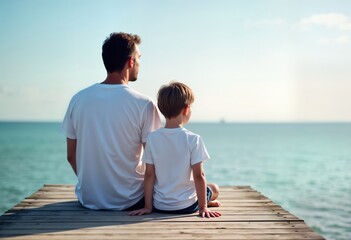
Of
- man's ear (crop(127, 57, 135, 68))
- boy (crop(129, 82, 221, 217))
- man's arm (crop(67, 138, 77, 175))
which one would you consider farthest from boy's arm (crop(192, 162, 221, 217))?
man's arm (crop(67, 138, 77, 175))

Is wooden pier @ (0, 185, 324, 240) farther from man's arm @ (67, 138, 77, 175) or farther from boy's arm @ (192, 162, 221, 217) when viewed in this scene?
man's arm @ (67, 138, 77, 175)

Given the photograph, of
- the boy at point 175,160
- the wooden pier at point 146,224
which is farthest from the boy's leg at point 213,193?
the boy at point 175,160

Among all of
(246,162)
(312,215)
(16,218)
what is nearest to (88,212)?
(16,218)

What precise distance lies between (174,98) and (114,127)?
641mm

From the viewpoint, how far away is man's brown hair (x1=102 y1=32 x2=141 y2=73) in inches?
164

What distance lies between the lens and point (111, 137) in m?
4.19

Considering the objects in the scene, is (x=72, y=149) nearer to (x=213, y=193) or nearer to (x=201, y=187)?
(x=201, y=187)

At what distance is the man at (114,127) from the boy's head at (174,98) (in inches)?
8.1

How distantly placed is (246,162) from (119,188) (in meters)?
26.8

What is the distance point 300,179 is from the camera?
74.7 ft

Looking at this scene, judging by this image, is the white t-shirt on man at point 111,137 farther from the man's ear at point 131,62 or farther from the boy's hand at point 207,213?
the boy's hand at point 207,213

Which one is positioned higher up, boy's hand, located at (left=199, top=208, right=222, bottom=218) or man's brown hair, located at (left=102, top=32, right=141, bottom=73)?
man's brown hair, located at (left=102, top=32, right=141, bottom=73)

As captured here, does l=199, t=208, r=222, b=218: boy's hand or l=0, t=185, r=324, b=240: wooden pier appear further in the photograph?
l=199, t=208, r=222, b=218: boy's hand

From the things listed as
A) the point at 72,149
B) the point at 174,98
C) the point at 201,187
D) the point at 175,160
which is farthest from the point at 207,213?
the point at 72,149
